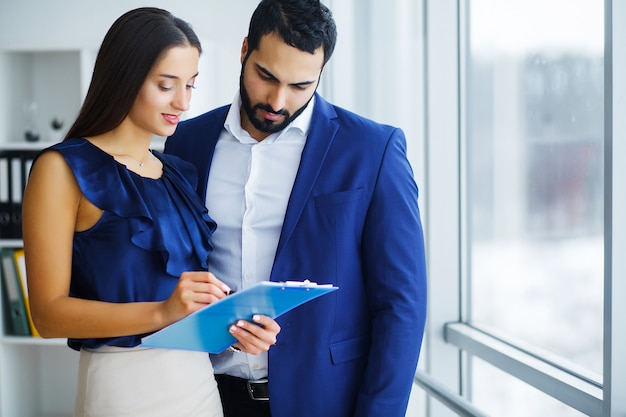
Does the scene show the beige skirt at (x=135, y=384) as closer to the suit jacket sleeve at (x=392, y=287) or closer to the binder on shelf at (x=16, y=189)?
the suit jacket sleeve at (x=392, y=287)

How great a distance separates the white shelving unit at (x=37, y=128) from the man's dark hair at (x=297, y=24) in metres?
2.50

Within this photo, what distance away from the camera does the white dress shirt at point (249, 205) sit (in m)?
1.61

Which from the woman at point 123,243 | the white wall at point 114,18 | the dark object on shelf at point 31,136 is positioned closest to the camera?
the woman at point 123,243

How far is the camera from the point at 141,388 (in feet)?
4.40

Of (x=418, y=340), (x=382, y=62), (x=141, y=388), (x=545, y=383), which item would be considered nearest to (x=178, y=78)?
(x=141, y=388)

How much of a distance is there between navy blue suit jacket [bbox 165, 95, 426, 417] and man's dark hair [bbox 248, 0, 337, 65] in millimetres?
195

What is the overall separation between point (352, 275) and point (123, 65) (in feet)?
2.15

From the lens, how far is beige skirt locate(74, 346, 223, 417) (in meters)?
1.33

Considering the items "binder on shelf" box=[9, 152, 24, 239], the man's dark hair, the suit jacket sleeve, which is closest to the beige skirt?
the suit jacket sleeve

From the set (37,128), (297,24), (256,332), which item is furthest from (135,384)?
(37,128)

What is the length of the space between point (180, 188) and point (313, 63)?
0.41 meters

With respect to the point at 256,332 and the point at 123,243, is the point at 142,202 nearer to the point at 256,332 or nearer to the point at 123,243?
the point at 123,243

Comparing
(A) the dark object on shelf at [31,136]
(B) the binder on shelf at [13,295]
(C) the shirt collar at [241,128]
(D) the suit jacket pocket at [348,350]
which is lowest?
(B) the binder on shelf at [13,295]

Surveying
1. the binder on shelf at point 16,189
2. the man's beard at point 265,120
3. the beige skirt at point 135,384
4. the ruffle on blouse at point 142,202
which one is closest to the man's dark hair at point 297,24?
the man's beard at point 265,120
